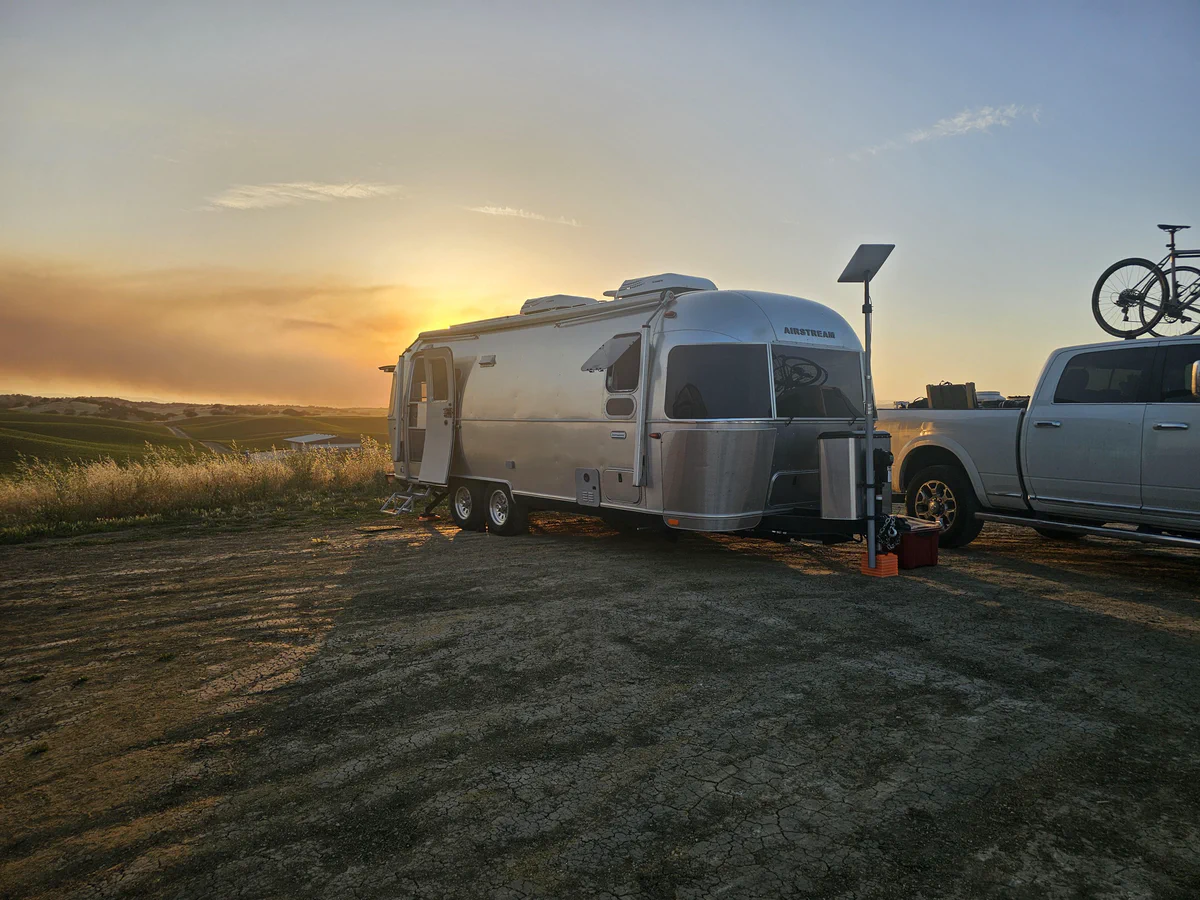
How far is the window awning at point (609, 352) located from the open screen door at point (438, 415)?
3725mm

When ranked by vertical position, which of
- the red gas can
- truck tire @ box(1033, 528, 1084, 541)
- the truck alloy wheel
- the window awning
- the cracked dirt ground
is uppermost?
the window awning

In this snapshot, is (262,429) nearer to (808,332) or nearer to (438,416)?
(438,416)

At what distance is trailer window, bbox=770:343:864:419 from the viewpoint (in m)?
9.13

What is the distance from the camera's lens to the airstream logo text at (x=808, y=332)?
9320 mm

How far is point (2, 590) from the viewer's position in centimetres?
918

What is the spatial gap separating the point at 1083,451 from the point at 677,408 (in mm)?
4221

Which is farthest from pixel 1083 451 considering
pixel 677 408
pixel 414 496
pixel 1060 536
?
pixel 414 496

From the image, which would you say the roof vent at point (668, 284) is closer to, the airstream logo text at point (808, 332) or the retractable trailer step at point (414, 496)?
the airstream logo text at point (808, 332)

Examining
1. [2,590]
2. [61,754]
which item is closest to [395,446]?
[2,590]

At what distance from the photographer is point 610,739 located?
4555mm

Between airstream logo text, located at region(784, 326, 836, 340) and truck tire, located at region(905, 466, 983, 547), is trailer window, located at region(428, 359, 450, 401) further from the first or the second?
truck tire, located at region(905, 466, 983, 547)

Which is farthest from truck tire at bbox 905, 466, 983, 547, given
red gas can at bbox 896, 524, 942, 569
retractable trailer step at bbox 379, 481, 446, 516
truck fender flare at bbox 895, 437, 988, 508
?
retractable trailer step at bbox 379, 481, 446, 516

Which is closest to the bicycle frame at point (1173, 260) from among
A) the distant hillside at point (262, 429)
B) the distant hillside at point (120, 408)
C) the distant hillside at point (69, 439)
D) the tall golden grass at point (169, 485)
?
the tall golden grass at point (169, 485)

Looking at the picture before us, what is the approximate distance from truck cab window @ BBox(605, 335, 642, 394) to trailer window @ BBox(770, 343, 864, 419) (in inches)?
62.1
